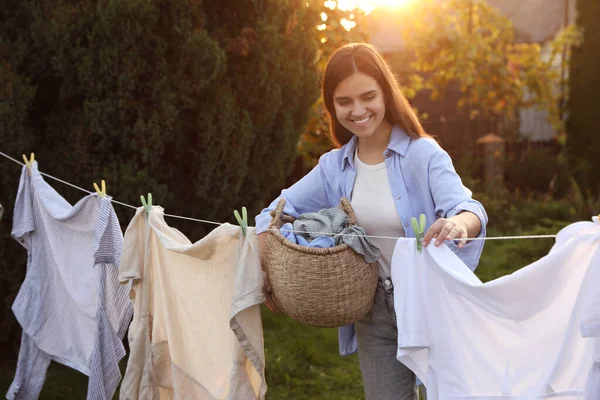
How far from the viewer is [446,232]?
2.02 m

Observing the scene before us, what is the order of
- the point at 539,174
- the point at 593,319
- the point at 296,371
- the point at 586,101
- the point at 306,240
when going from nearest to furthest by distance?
the point at 593,319 < the point at 306,240 < the point at 296,371 < the point at 586,101 < the point at 539,174

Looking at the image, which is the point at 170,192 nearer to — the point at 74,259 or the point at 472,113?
the point at 74,259

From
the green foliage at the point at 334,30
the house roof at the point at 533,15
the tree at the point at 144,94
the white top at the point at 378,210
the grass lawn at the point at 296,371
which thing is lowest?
the grass lawn at the point at 296,371

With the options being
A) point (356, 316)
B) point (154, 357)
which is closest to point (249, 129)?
point (154, 357)

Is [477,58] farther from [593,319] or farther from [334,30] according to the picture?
[593,319]

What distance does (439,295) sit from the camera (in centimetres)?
203

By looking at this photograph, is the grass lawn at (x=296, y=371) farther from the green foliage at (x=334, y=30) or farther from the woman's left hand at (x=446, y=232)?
the woman's left hand at (x=446, y=232)

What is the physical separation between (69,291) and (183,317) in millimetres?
848

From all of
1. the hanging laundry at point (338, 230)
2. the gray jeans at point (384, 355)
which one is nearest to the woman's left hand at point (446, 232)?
the hanging laundry at point (338, 230)

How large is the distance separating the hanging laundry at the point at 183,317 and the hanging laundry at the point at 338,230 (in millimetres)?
249

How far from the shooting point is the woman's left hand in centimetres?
202

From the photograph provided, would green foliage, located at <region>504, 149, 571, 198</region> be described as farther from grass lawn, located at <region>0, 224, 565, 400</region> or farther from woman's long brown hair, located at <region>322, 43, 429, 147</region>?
woman's long brown hair, located at <region>322, 43, 429, 147</region>

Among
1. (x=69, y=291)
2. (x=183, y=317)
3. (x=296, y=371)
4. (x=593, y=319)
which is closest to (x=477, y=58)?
(x=296, y=371)

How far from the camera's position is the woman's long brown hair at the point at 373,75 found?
243 centimetres
